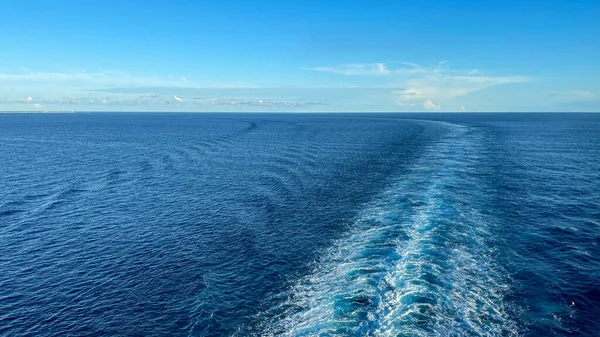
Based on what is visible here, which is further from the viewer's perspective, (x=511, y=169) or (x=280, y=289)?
A: (x=511, y=169)

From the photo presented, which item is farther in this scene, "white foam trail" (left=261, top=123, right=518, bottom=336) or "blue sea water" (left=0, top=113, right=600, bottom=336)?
"blue sea water" (left=0, top=113, right=600, bottom=336)

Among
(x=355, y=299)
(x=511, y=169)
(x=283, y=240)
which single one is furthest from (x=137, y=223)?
(x=511, y=169)

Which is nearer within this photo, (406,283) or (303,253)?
(406,283)

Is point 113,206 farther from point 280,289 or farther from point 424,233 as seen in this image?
point 424,233

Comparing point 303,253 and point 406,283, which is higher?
point 406,283
